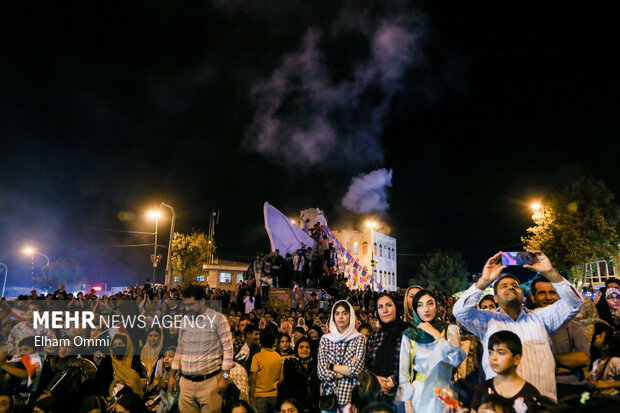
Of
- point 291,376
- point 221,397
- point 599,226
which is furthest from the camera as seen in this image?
point 599,226

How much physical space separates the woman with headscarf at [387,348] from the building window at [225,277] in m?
53.9

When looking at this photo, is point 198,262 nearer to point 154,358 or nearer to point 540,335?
point 154,358

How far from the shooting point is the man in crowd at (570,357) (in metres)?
4.03

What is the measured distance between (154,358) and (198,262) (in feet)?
151

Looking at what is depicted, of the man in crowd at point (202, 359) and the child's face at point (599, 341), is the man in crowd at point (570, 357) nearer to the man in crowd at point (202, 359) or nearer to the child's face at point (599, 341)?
the child's face at point (599, 341)

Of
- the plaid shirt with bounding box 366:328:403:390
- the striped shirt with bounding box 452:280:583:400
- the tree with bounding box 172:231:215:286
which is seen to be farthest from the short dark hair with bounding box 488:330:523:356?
the tree with bounding box 172:231:215:286

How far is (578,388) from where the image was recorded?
4.00 m

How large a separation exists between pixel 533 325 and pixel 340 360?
84.8 inches

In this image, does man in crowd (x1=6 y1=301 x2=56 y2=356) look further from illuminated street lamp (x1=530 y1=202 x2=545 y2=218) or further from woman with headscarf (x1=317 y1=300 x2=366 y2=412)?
illuminated street lamp (x1=530 y1=202 x2=545 y2=218)

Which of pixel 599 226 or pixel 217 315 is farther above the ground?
pixel 599 226

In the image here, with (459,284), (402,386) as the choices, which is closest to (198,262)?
(459,284)

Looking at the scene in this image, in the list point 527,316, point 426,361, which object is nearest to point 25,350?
point 426,361

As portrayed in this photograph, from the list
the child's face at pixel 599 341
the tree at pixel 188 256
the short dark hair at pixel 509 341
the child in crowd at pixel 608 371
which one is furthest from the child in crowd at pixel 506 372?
the tree at pixel 188 256

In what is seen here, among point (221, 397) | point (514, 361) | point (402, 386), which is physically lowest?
point (221, 397)
